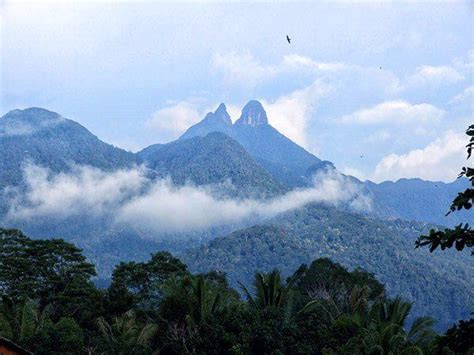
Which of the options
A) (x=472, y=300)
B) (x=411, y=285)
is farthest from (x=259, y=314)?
(x=411, y=285)

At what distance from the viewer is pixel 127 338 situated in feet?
94.2

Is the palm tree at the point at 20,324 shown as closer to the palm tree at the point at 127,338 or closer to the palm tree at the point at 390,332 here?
the palm tree at the point at 127,338

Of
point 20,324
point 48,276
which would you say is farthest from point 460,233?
point 48,276

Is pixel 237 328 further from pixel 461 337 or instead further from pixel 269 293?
pixel 461 337

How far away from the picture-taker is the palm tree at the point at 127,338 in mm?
27297

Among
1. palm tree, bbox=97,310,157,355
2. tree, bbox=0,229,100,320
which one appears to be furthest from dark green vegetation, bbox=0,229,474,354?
tree, bbox=0,229,100,320

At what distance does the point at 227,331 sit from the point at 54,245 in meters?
22.5

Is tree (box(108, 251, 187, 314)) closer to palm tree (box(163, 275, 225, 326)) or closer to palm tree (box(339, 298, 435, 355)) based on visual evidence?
palm tree (box(163, 275, 225, 326))

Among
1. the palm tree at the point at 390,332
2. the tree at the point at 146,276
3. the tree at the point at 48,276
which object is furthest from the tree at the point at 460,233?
the tree at the point at 146,276

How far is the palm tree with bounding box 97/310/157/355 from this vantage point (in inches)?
1075

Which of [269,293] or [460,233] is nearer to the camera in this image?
[460,233]

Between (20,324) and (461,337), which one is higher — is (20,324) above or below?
below

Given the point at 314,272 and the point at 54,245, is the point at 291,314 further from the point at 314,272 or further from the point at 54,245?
the point at 314,272

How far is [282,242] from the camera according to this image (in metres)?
196
